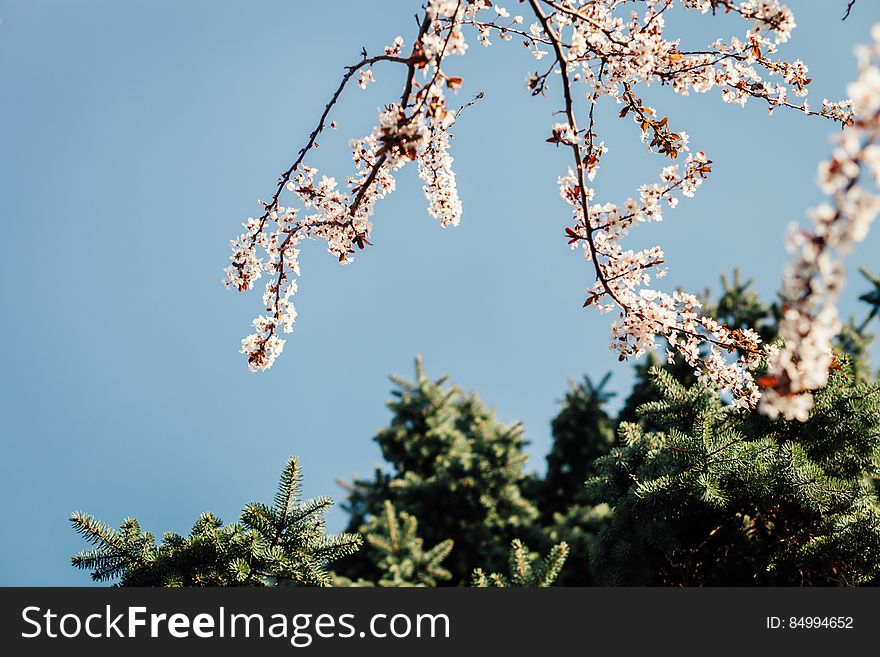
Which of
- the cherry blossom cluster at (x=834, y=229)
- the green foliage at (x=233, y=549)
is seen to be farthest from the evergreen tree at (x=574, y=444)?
the cherry blossom cluster at (x=834, y=229)

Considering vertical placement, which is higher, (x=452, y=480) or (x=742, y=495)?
(x=452, y=480)

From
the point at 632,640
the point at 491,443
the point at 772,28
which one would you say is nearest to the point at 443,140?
the point at 772,28

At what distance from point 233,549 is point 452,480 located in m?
5.02

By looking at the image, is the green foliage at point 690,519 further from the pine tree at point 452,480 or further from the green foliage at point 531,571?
the pine tree at point 452,480

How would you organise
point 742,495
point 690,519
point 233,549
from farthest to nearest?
point 690,519 < point 742,495 < point 233,549

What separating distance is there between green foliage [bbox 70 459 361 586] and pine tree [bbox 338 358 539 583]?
161 inches

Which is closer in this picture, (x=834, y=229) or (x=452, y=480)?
(x=834, y=229)

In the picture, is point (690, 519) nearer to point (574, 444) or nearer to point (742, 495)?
point (742, 495)

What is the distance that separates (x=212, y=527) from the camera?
126 inches

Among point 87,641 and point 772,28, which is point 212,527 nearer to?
point 87,641

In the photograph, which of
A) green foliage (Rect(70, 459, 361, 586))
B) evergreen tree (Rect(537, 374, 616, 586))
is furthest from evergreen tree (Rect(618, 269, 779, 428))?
green foliage (Rect(70, 459, 361, 586))

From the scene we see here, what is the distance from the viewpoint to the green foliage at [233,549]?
3.10 meters

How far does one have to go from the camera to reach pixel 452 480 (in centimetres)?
796

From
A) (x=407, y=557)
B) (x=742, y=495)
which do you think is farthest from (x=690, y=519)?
(x=407, y=557)
